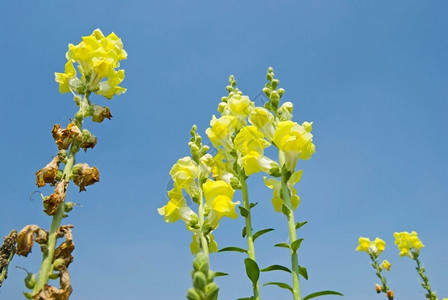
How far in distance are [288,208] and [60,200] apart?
158 centimetres

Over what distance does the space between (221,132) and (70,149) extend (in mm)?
1202

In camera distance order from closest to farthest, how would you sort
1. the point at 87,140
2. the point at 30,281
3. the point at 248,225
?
the point at 30,281 → the point at 248,225 → the point at 87,140

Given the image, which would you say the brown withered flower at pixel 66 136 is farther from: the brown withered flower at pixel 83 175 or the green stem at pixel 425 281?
the green stem at pixel 425 281

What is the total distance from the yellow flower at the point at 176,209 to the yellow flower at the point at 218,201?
0.45 feet

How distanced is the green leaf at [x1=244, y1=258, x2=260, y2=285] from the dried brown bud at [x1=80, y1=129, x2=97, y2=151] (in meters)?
1.59

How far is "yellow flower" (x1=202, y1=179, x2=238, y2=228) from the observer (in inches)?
97.3

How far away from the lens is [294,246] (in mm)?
2447

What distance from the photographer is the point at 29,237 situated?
2408 millimetres

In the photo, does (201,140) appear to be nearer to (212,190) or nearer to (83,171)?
(212,190)

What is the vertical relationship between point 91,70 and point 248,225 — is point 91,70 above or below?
above

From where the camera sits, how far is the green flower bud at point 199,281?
143cm

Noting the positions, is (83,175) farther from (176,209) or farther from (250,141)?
(250,141)

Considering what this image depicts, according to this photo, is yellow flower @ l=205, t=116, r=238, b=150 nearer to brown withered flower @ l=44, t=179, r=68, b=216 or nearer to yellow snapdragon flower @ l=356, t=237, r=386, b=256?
brown withered flower @ l=44, t=179, r=68, b=216

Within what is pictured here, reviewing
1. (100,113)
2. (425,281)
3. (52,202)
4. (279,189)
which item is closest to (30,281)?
(52,202)
